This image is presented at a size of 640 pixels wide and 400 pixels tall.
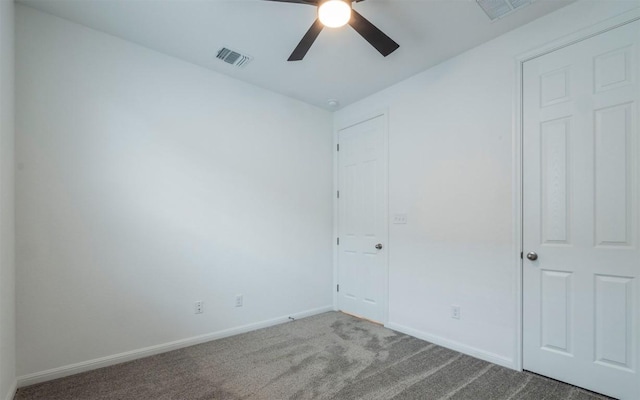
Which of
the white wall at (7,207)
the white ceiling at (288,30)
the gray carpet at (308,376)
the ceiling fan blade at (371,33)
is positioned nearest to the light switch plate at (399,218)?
the gray carpet at (308,376)

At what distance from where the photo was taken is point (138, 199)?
2.74 meters

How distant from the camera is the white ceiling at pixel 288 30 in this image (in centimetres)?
229

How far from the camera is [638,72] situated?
201 centimetres

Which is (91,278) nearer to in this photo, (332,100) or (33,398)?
(33,398)

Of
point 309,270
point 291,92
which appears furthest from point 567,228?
point 291,92

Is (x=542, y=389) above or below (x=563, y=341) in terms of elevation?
below

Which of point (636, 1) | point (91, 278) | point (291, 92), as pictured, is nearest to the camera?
point (636, 1)

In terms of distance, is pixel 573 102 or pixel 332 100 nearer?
pixel 573 102

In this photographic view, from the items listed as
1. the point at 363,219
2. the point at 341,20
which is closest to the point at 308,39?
the point at 341,20

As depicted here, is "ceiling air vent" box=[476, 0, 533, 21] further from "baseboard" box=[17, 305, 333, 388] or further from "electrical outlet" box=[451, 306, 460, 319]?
"baseboard" box=[17, 305, 333, 388]

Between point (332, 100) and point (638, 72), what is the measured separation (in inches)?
110

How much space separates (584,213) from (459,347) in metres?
1.55

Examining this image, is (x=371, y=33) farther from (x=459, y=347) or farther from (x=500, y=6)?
(x=459, y=347)

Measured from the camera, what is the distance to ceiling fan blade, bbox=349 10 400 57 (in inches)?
76.7
